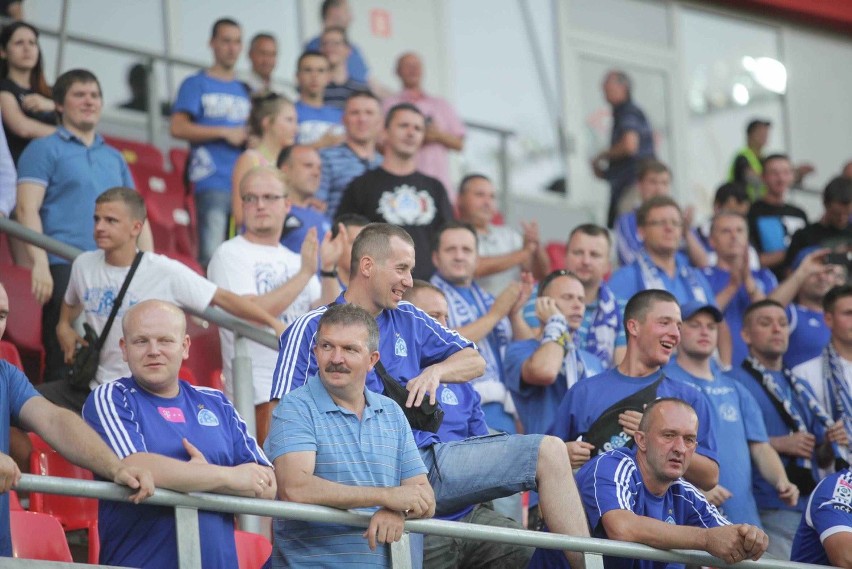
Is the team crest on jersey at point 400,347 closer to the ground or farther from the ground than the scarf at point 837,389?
farther from the ground

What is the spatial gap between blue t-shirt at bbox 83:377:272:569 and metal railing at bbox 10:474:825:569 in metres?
0.16

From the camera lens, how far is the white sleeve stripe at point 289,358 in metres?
5.04

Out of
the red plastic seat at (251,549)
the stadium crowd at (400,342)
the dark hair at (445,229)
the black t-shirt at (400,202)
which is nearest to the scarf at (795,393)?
the stadium crowd at (400,342)

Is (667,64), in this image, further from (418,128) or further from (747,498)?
(747,498)

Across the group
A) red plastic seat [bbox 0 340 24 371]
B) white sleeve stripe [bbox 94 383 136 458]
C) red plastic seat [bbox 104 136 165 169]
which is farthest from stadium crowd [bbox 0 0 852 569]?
red plastic seat [bbox 104 136 165 169]

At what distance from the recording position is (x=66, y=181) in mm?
7199

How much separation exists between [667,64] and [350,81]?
16.5 feet

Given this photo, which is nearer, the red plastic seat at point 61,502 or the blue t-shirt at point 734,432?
the red plastic seat at point 61,502

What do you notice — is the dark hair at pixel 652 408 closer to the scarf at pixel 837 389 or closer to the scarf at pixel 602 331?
the scarf at pixel 602 331

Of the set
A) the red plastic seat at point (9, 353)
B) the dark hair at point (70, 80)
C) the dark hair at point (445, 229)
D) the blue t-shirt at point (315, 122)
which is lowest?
the red plastic seat at point (9, 353)

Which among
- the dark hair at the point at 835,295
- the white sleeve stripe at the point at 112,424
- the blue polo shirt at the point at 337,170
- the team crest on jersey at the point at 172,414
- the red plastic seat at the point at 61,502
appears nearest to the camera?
the white sleeve stripe at the point at 112,424

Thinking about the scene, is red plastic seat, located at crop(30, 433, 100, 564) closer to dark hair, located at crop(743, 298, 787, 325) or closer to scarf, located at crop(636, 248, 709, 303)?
scarf, located at crop(636, 248, 709, 303)

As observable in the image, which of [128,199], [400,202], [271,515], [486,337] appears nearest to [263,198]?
[128,199]

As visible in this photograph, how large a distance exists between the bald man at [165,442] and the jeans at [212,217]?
3.47 metres
